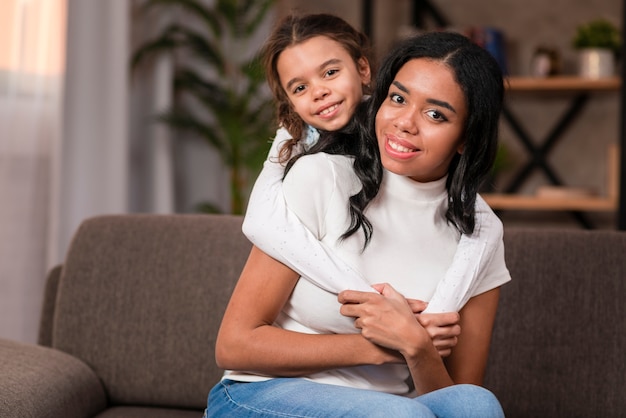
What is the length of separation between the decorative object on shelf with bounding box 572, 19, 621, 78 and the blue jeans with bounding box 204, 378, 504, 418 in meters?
3.35

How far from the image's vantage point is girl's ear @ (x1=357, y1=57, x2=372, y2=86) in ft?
5.44

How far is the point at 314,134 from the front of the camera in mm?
1604

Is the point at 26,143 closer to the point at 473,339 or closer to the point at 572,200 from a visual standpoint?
the point at 473,339

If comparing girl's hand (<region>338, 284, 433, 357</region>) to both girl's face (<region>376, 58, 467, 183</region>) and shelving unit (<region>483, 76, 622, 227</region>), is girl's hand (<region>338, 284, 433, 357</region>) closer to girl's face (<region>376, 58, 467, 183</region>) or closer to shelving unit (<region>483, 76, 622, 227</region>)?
girl's face (<region>376, 58, 467, 183</region>)

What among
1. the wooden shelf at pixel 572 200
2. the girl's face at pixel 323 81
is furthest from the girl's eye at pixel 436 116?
the wooden shelf at pixel 572 200

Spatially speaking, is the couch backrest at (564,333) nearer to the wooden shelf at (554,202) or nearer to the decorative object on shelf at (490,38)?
the wooden shelf at (554,202)

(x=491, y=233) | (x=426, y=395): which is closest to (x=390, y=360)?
(x=426, y=395)

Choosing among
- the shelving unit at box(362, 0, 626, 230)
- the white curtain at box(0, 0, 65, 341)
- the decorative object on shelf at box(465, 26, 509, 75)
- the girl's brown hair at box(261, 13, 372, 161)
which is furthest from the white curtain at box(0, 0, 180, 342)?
the girl's brown hair at box(261, 13, 372, 161)

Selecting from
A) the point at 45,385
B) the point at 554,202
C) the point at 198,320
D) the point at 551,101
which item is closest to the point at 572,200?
the point at 554,202

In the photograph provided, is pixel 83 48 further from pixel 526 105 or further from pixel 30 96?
pixel 526 105

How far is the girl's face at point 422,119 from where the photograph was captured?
4.49 ft

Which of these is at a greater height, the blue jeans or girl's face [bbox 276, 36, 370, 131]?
girl's face [bbox 276, 36, 370, 131]

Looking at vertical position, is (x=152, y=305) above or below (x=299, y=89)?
below

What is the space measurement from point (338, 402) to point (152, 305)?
0.74 meters
